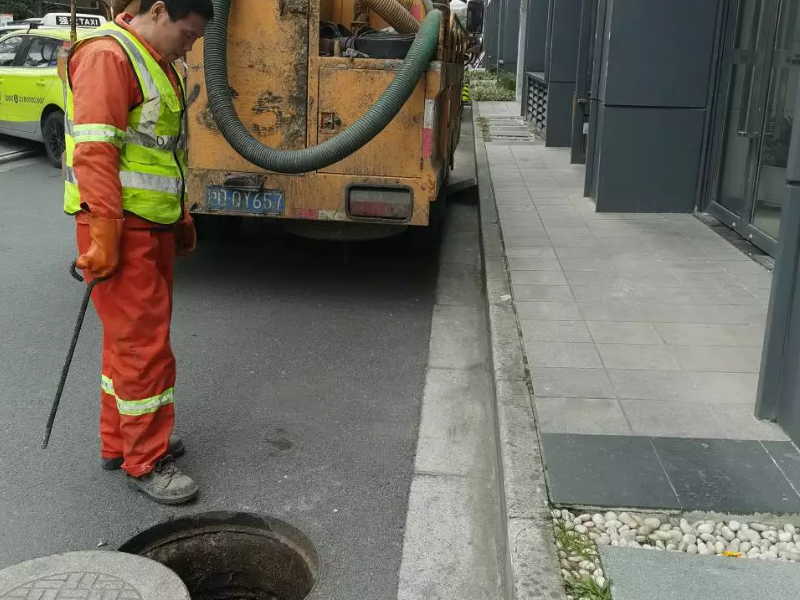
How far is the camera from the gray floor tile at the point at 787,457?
3482mm

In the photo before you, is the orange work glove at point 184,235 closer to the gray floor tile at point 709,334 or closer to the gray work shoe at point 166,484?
the gray work shoe at point 166,484

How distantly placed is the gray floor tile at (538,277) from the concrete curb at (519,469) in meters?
0.19

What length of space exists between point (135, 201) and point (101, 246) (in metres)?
0.27

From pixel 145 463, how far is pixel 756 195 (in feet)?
19.4

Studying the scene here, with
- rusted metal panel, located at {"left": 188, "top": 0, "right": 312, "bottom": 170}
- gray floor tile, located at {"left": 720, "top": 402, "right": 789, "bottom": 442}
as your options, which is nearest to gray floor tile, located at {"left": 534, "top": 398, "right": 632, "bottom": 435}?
gray floor tile, located at {"left": 720, "top": 402, "right": 789, "bottom": 442}

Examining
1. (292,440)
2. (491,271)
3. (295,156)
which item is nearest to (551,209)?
(491,271)

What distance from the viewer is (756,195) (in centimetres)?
754

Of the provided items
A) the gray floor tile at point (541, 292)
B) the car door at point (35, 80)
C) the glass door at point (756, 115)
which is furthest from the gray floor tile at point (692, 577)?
the car door at point (35, 80)

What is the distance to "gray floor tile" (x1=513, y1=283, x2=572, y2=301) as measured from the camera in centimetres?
597

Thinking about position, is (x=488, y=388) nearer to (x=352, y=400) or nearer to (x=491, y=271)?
(x=352, y=400)

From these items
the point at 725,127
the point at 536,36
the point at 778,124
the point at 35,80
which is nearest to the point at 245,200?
the point at 778,124

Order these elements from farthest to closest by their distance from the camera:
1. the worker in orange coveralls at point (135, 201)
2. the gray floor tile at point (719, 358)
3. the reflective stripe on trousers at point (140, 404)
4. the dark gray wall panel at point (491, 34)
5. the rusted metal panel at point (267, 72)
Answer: the dark gray wall panel at point (491, 34), the rusted metal panel at point (267, 72), the gray floor tile at point (719, 358), the reflective stripe on trousers at point (140, 404), the worker in orange coveralls at point (135, 201)

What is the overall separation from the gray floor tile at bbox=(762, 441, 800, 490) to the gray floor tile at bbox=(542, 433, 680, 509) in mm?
495

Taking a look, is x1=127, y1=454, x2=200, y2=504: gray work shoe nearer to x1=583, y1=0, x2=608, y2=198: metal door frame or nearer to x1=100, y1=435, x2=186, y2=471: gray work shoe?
x1=100, y1=435, x2=186, y2=471: gray work shoe
